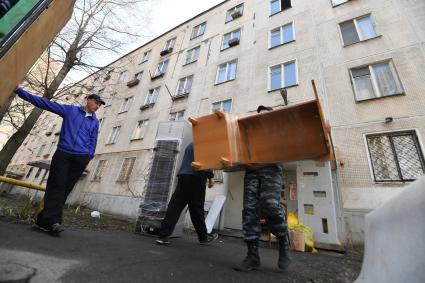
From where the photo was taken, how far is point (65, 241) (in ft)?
7.85

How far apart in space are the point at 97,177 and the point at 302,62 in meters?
14.1

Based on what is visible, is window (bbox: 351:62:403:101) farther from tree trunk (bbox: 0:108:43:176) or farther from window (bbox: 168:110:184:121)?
tree trunk (bbox: 0:108:43:176)

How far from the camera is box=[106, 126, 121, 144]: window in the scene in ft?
52.4

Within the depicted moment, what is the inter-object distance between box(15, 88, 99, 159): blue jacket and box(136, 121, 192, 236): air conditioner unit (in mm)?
1909

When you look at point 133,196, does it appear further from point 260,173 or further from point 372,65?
point 372,65

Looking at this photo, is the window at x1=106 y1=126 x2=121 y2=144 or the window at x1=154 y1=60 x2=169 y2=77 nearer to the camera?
the window at x1=106 y1=126 x2=121 y2=144

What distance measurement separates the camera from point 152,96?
1560 centimetres

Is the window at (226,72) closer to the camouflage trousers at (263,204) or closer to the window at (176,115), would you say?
the window at (176,115)

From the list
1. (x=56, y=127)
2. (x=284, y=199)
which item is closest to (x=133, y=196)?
(x=284, y=199)

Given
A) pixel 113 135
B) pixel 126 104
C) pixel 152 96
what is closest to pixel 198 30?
pixel 152 96

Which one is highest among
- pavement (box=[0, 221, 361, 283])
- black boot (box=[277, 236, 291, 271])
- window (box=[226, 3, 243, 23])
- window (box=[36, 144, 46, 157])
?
window (box=[226, 3, 243, 23])

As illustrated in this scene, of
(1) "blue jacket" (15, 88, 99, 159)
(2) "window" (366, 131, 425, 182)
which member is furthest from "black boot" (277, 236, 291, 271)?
(2) "window" (366, 131, 425, 182)

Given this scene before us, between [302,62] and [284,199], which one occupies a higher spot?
[302,62]

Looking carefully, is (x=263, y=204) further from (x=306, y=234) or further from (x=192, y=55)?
(x=192, y=55)
